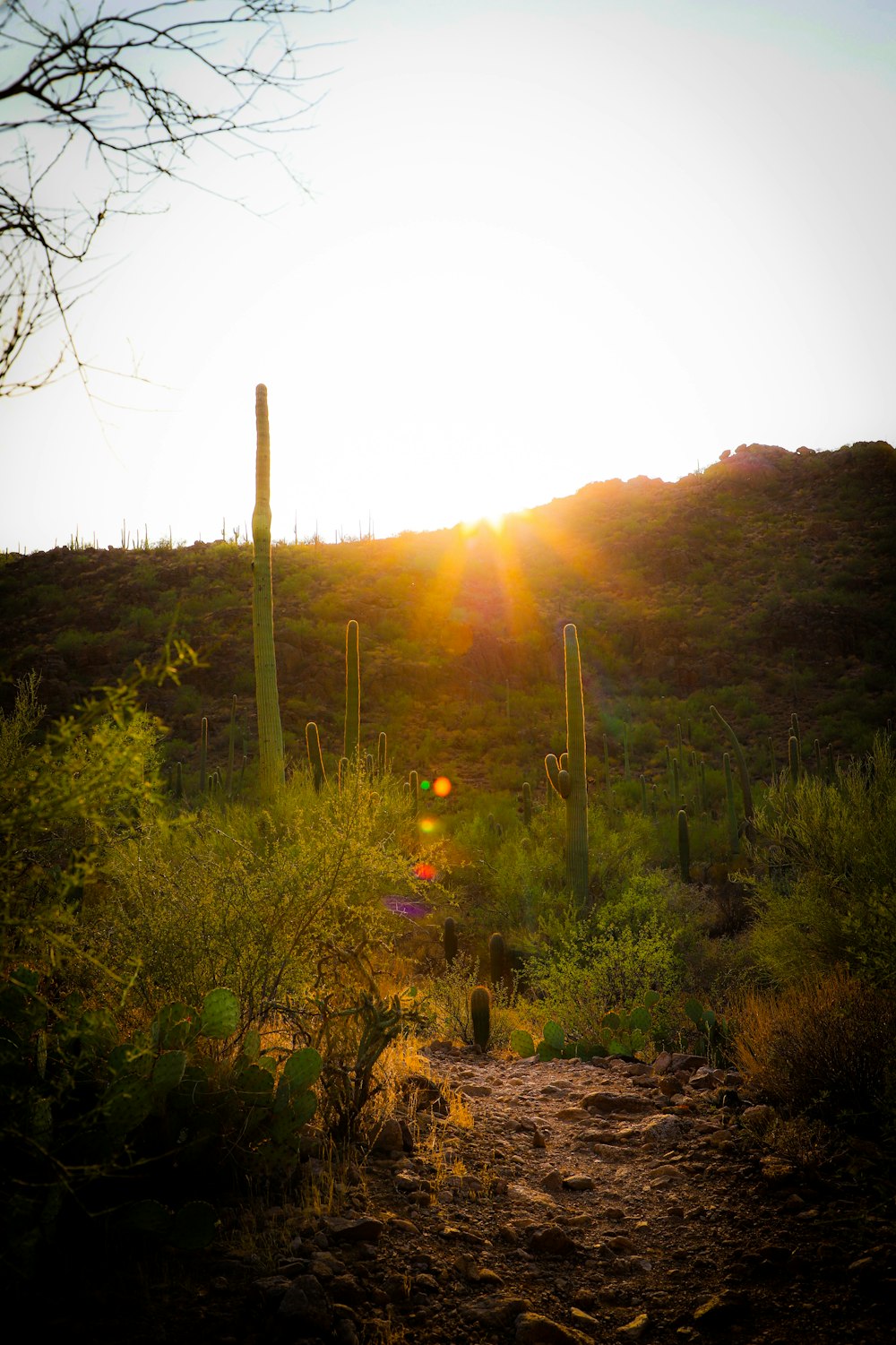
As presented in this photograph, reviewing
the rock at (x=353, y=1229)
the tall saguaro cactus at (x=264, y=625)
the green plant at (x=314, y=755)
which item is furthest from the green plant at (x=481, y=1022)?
the green plant at (x=314, y=755)

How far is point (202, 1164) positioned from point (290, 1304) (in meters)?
0.87

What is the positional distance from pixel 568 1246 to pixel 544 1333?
2.33 ft

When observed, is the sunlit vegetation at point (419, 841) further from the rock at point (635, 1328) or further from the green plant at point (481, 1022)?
the rock at point (635, 1328)

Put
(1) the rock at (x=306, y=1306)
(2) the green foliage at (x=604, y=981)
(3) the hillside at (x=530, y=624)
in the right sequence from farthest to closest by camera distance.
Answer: (3) the hillside at (x=530, y=624) → (2) the green foliage at (x=604, y=981) → (1) the rock at (x=306, y=1306)

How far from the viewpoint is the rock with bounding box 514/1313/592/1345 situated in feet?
9.49

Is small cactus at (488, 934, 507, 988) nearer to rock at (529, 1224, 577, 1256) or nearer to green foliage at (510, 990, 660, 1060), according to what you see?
green foliage at (510, 990, 660, 1060)

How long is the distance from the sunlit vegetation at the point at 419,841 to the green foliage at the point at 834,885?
5 cm

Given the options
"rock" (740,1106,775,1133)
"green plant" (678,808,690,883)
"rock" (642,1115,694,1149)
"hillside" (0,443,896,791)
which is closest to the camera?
"rock" (740,1106,775,1133)

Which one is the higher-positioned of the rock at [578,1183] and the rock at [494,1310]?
the rock at [494,1310]

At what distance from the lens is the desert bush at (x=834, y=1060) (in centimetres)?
441

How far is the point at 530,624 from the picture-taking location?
3384 centimetres

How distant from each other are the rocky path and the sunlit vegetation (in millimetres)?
351

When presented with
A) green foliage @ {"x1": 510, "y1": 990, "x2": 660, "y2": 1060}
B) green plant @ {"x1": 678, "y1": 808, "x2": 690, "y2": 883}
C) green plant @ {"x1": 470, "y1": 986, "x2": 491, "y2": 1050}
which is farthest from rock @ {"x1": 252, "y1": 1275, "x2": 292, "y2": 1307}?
green plant @ {"x1": 678, "y1": 808, "x2": 690, "y2": 883}

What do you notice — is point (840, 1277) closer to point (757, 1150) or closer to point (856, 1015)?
point (757, 1150)
